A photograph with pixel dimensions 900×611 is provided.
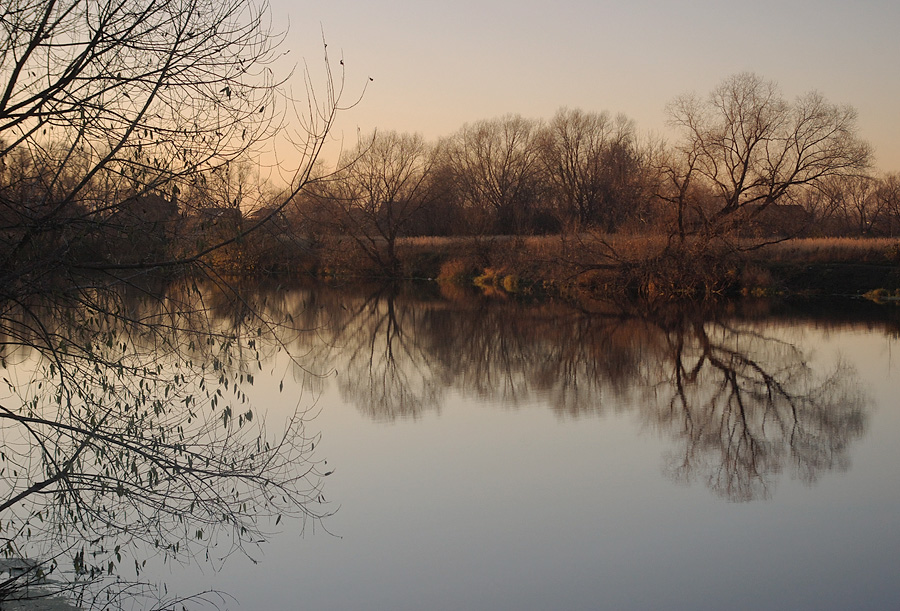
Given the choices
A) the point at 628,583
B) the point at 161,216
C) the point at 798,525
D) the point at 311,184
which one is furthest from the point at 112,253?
the point at 798,525

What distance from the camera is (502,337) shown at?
56.0 ft

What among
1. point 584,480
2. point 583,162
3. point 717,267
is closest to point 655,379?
point 584,480

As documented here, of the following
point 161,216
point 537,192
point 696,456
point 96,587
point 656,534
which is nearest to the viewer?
point 161,216

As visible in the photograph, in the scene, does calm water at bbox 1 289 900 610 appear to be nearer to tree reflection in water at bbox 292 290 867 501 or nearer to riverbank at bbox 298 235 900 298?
tree reflection in water at bbox 292 290 867 501

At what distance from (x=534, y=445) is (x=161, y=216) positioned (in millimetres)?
5052

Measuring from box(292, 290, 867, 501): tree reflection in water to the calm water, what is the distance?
0.15ft

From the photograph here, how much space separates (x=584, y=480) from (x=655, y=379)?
529 cm

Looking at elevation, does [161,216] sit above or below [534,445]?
above

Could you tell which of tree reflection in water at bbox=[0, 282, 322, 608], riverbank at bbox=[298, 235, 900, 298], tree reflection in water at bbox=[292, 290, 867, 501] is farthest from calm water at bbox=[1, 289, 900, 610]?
riverbank at bbox=[298, 235, 900, 298]

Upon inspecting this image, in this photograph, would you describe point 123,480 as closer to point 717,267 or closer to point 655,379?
point 655,379

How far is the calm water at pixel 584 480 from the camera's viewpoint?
17.6 feet

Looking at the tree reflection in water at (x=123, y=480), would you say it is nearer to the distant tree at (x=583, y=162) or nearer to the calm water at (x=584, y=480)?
the calm water at (x=584, y=480)

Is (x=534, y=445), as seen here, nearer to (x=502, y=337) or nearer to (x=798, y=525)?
(x=798, y=525)

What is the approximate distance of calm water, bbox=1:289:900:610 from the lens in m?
5.38
